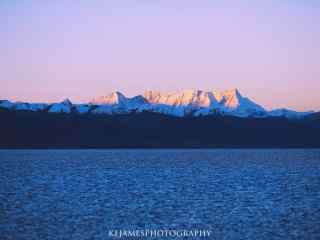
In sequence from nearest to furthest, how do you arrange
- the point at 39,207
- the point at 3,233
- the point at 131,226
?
the point at 3,233, the point at 131,226, the point at 39,207

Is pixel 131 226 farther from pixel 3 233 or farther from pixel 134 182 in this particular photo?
pixel 134 182

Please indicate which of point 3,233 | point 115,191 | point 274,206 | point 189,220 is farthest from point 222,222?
point 115,191

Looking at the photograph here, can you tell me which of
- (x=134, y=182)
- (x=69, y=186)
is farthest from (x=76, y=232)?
(x=134, y=182)

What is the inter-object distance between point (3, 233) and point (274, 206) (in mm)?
23543

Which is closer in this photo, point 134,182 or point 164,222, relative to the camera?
point 164,222

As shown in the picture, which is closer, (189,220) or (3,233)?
(3,233)

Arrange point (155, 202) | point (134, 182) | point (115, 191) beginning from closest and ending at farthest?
point (155, 202) < point (115, 191) < point (134, 182)

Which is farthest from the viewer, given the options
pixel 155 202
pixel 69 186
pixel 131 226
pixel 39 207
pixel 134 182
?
pixel 134 182

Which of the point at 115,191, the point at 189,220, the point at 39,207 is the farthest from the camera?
the point at 115,191

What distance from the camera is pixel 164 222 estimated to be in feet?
141

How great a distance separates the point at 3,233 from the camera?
37719 mm

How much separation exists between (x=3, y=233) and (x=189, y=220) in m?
13.2

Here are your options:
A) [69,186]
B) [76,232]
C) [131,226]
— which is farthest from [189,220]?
[69,186]

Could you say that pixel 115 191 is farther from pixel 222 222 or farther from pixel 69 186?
pixel 222 222
